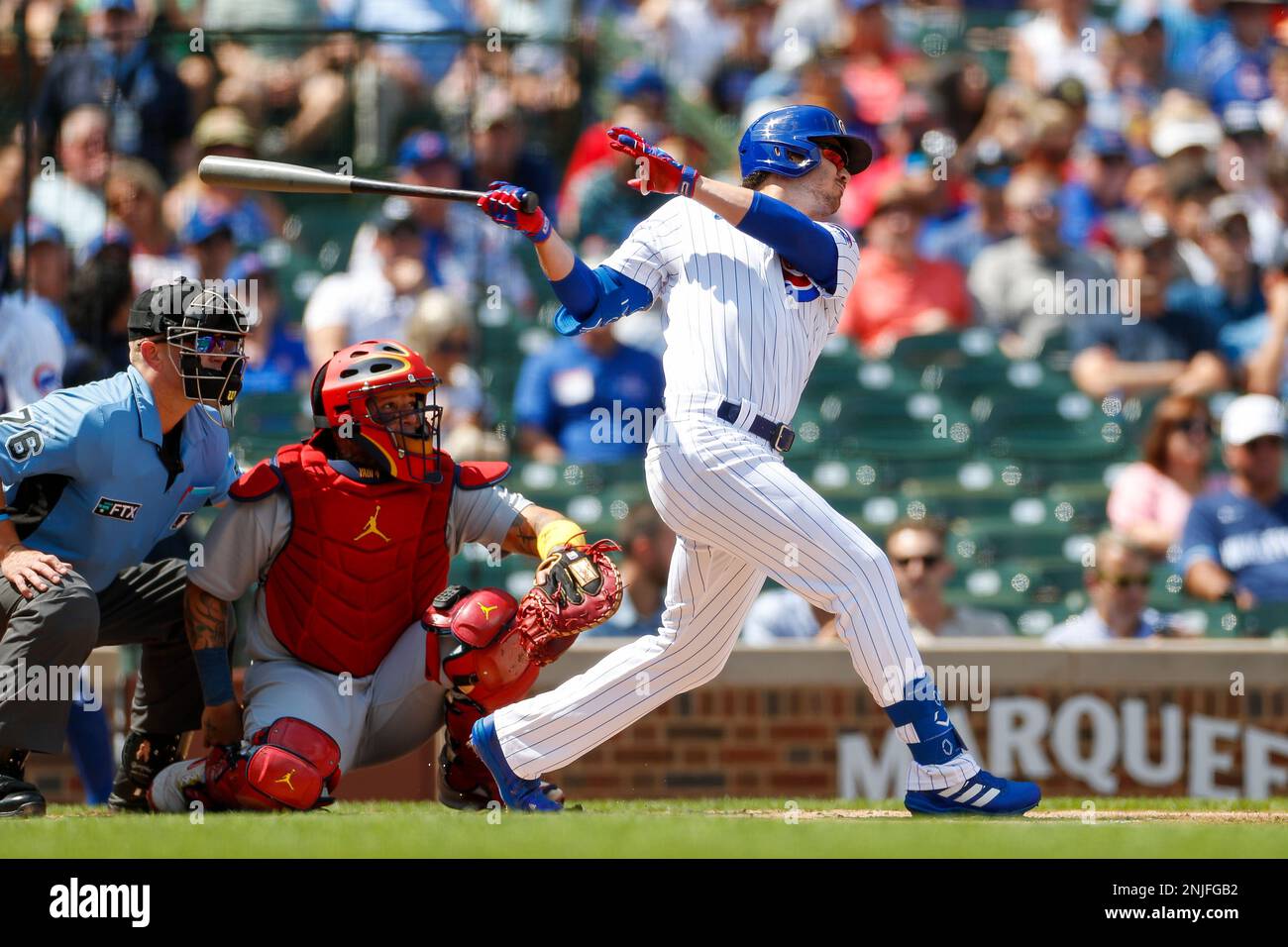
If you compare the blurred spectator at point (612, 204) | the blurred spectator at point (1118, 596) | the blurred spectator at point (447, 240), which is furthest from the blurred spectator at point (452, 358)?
the blurred spectator at point (1118, 596)

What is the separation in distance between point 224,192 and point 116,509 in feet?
14.8

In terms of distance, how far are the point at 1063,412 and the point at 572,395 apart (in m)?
2.37

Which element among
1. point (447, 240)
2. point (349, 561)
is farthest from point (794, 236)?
point (447, 240)

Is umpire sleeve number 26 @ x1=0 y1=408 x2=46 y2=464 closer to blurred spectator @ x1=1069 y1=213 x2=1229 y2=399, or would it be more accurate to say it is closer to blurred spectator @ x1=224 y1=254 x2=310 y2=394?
blurred spectator @ x1=224 y1=254 x2=310 y2=394

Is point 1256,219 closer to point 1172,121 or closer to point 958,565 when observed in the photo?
point 1172,121

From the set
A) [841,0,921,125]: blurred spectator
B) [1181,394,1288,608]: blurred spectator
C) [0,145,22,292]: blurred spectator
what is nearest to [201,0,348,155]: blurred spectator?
[0,145,22,292]: blurred spectator

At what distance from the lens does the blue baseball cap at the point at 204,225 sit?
347 inches

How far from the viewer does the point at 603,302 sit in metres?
4.97

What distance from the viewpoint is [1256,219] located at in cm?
1038

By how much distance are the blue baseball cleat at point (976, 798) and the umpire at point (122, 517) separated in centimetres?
201

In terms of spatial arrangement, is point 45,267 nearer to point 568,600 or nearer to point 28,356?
point 28,356

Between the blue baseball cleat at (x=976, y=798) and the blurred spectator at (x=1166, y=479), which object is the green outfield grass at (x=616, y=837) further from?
the blurred spectator at (x=1166, y=479)

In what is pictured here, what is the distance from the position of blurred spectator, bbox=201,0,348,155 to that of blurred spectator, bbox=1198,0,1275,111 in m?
5.09
